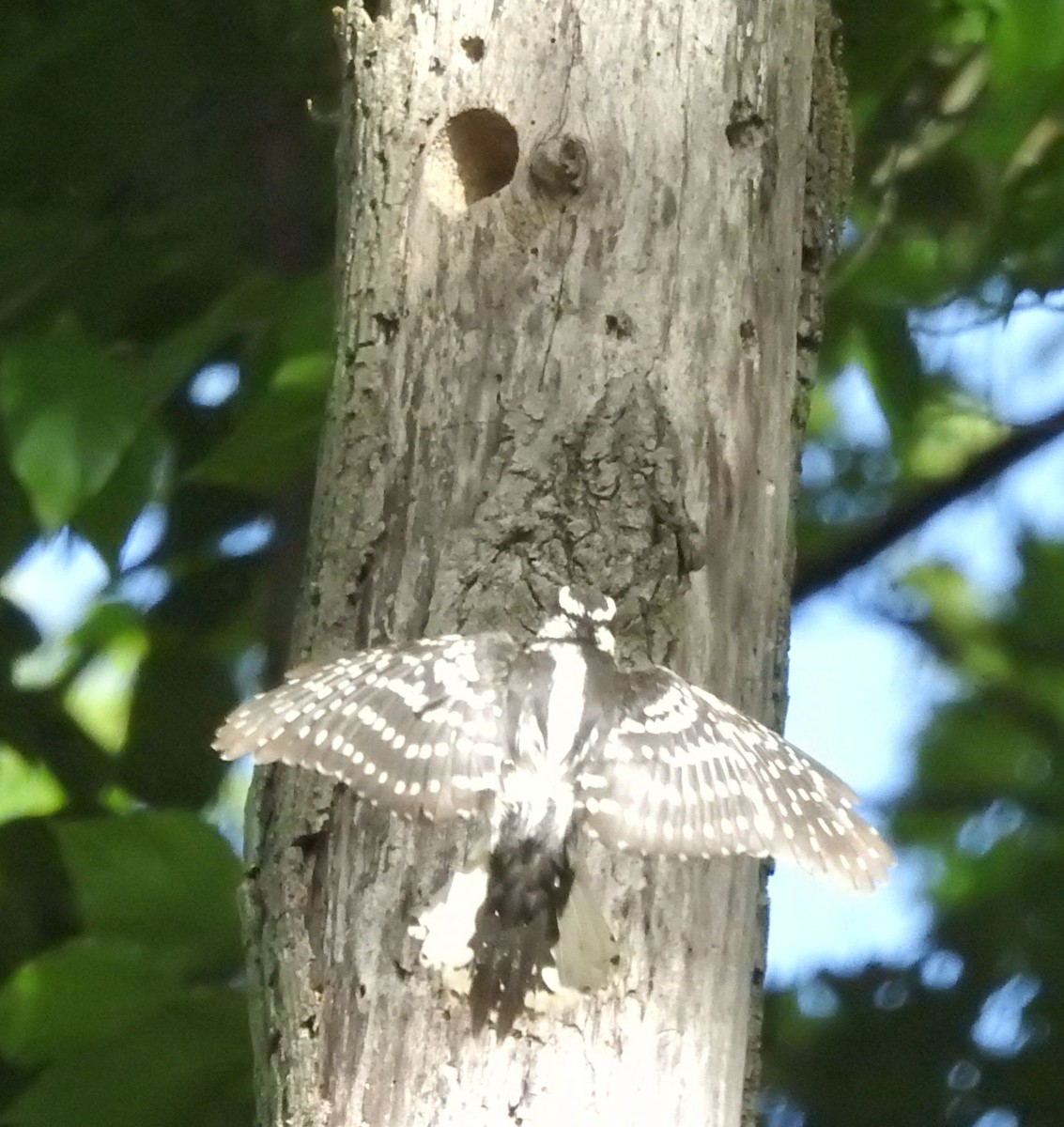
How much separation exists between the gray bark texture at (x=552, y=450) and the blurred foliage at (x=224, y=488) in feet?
1.21

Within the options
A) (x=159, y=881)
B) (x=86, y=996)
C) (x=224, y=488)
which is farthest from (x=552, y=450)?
(x=224, y=488)

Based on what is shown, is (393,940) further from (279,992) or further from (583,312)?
(583,312)

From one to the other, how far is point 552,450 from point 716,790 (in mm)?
355

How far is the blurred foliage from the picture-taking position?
200cm

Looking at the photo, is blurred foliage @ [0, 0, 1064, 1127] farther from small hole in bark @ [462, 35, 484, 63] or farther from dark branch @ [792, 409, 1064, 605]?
small hole in bark @ [462, 35, 484, 63]

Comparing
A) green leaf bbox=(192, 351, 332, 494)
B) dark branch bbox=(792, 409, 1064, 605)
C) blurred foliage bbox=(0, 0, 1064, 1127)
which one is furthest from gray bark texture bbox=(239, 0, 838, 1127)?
dark branch bbox=(792, 409, 1064, 605)

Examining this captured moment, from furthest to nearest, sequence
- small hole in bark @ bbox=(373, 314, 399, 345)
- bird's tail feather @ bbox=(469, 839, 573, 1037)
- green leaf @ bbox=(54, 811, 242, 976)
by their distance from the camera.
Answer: green leaf @ bbox=(54, 811, 242, 976), small hole in bark @ bbox=(373, 314, 399, 345), bird's tail feather @ bbox=(469, 839, 573, 1037)

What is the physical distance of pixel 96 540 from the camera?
6.65 ft

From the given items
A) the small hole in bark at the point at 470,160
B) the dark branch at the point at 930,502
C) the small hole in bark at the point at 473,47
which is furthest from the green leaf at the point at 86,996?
the dark branch at the point at 930,502

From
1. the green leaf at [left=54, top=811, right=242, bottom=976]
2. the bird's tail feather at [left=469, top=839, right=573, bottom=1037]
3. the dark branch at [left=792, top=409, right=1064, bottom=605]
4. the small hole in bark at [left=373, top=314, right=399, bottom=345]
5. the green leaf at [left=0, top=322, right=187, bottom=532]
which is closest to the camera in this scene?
the bird's tail feather at [left=469, top=839, right=573, bottom=1037]

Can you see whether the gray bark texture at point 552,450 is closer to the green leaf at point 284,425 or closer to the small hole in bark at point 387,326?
the small hole in bark at point 387,326

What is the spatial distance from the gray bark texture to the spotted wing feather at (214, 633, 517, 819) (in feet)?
0.22

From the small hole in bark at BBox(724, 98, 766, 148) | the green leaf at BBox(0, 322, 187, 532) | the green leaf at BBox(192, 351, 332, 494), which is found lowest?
the green leaf at BBox(0, 322, 187, 532)

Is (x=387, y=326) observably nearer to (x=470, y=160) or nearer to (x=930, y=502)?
(x=470, y=160)
